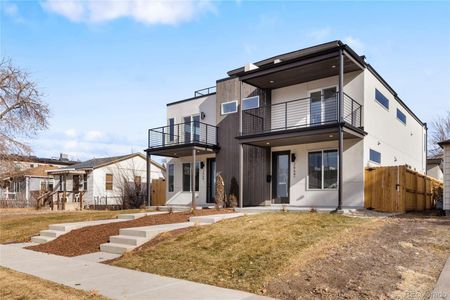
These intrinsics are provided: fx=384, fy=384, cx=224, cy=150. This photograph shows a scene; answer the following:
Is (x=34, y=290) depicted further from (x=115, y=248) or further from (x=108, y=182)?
(x=108, y=182)

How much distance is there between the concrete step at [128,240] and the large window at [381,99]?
41.8 ft

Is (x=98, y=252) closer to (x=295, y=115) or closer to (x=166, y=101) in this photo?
(x=295, y=115)

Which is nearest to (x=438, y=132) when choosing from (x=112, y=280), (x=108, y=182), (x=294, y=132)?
(x=294, y=132)

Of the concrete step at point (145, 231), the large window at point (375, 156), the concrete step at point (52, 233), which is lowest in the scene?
the concrete step at point (52, 233)

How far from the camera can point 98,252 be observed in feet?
35.7

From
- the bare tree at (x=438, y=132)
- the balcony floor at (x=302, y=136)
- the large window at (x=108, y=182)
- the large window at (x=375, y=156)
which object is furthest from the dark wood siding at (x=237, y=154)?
the bare tree at (x=438, y=132)

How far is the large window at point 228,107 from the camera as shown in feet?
69.4

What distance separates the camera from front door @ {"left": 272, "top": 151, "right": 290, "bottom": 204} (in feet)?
61.1

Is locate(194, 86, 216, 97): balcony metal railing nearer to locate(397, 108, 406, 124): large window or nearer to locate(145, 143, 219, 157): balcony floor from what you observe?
locate(145, 143, 219, 157): balcony floor

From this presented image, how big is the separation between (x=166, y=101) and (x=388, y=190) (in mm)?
15291

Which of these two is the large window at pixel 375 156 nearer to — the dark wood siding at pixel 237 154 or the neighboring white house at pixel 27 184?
the dark wood siding at pixel 237 154

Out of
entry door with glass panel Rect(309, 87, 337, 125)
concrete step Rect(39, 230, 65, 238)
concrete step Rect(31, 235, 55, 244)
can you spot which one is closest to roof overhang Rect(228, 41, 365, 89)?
entry door with glass panel Rect(309, 87, 337, 125)

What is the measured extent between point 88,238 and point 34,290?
5.53 meters

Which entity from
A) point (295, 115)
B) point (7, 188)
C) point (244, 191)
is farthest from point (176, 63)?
point (7, 188)
